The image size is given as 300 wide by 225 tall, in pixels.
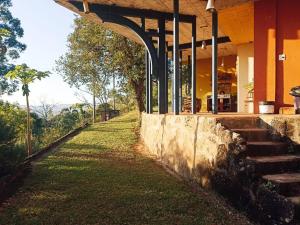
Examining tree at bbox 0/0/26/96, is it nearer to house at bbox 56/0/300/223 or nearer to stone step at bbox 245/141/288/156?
house at bbox 56/0/300/223

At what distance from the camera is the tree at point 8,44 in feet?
90.6

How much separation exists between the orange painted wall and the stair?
193 cm

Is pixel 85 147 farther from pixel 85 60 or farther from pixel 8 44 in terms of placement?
pixel 8 44

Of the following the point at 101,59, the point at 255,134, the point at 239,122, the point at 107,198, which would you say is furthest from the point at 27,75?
the point at 101,59

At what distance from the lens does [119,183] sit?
7.39m

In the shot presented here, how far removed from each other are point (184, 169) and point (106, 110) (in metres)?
22.1

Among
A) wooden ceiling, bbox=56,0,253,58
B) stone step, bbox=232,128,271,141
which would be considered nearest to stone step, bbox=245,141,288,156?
stone step, bbox=232,128,271,141

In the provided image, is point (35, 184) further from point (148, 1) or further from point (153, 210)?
point (148, 1)

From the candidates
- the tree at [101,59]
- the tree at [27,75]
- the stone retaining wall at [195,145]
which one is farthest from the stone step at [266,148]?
the tree at [101,59]

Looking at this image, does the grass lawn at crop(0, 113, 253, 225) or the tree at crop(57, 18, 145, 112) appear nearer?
the grass lawn at crop(0, 113, 253, 225)

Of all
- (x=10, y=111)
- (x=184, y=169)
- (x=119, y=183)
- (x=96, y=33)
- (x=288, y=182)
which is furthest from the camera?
(x=96, y=33)

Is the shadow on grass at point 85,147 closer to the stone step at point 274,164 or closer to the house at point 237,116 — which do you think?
the house at point 237,116

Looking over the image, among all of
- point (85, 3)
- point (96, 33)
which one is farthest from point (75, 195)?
point (96, 33)

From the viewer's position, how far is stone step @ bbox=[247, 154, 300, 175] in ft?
18.7
